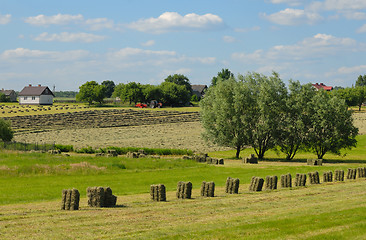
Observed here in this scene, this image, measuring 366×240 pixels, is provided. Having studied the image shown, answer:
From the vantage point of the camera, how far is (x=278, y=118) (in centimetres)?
7819

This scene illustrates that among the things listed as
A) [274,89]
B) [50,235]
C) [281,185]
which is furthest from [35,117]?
[50,235]

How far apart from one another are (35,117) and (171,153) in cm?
7521

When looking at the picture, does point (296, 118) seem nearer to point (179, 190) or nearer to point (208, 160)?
point (208, 160)

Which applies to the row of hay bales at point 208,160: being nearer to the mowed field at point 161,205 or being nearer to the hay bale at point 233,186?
the mowed field at point 161,205

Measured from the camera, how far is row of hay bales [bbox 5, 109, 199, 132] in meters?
124

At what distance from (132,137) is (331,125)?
44.2 metres

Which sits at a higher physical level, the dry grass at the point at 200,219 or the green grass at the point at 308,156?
the dry grass at the point at 200,219

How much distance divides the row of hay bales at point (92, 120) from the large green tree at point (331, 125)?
210 ft

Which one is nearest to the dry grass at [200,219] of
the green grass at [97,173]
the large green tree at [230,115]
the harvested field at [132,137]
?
the green grass at [97,173]

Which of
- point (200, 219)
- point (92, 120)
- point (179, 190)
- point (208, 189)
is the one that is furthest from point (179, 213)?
point (92, 120)

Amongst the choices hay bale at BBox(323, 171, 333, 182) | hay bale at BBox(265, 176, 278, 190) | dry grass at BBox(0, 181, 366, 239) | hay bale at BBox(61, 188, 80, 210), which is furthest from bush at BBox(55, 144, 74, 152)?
hay bale at BBox(61, 188, 80, 210)

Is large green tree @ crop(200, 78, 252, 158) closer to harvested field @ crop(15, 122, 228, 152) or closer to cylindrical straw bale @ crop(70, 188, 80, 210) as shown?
harvested field @ crop(15, 122, 228, 152)

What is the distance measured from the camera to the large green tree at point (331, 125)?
245 ft

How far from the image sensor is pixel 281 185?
4103 cm
